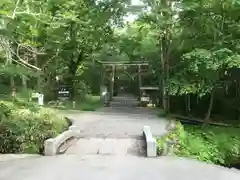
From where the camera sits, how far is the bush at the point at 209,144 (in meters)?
10.4

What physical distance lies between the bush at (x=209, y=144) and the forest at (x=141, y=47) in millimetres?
1530

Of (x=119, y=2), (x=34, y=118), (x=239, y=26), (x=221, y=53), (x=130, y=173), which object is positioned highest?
(x=119, y=2)

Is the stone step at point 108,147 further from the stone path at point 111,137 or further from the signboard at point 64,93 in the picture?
the signboard at point 64,93

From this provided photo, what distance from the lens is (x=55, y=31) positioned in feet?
59.4

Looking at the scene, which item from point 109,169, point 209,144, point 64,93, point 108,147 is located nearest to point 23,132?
point 108,147

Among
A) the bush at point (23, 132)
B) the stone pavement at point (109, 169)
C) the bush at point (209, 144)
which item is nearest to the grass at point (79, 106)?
the bush at point (209, 144)

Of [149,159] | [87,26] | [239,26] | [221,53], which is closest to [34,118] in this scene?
[149,159]

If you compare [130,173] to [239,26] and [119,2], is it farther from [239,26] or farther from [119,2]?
[119,2]

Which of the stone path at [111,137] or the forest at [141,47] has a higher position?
the forest at [141,47]

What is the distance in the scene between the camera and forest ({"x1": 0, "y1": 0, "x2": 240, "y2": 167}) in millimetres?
12820

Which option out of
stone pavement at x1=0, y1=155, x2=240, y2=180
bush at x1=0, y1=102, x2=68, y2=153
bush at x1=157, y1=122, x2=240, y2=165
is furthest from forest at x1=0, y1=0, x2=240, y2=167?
stone pavement at x1=0, y1=155, x2=240, y2=180

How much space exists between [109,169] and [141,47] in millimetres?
11963

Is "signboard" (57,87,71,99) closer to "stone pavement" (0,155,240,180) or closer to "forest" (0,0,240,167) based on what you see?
"forest" (0,0,240,167)

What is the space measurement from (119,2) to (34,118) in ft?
32.1
